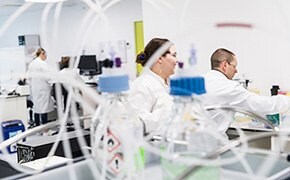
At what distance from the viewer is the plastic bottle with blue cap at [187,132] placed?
60cm

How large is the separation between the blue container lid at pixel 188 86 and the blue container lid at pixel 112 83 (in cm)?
9

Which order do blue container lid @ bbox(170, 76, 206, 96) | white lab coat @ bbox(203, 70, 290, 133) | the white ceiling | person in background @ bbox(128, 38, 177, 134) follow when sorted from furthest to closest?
white lab coat @ bbox(203, 70, 290, 133)
person in background @ bbox(128, 38, 177, 134)
the white ceiling
blue container lid @ bbox(170, 76, 206, 96)

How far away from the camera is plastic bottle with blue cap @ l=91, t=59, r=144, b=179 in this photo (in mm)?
612

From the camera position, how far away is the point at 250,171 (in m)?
0.72

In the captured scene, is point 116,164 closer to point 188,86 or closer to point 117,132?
point 117,132

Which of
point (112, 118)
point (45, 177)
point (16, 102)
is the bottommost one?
point (16, 102)

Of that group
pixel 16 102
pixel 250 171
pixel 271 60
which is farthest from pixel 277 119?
pixel 16 102

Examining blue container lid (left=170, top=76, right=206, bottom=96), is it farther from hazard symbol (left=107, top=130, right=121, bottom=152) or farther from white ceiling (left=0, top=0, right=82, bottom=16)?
white ceiling (left=0, top=0, right=82, bottom=16)

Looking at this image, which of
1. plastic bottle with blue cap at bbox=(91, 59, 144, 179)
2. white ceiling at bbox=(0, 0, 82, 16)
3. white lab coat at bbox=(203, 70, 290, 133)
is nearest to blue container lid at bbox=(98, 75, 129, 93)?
plastic bottle with blue cap at bbox=(91, 59, 144, 179)

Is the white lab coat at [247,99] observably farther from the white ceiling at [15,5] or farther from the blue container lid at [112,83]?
the blue container lid at [112,83]

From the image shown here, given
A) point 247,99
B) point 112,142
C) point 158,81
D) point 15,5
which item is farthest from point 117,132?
point 15,5

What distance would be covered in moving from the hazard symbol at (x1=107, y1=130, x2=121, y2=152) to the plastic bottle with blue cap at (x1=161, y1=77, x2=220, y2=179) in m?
0.08

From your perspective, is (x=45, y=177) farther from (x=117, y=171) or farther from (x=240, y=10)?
(x=240, y=10)

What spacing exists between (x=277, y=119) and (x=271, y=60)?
3.32 feet
